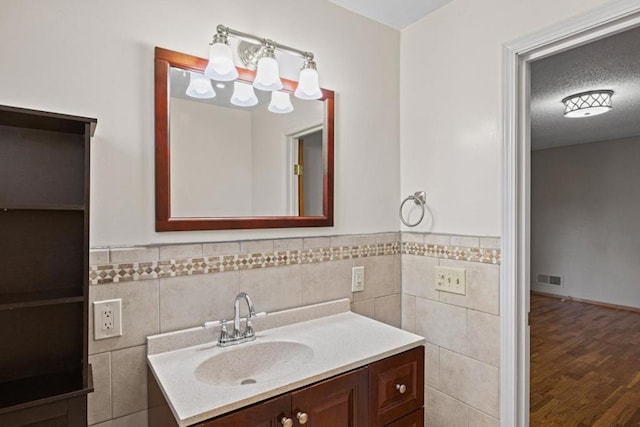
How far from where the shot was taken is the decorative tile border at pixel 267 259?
1175 mm

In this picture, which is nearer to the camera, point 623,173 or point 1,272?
point 1,272

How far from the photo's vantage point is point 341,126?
1.73 m

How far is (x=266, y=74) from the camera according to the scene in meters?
1.40

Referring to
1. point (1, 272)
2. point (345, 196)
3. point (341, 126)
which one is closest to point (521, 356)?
point (345, 196)

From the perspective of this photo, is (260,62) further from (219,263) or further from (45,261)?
(45,261)

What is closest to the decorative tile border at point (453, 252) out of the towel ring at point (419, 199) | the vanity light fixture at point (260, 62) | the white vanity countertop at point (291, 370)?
the towel ring at point (419, 199)

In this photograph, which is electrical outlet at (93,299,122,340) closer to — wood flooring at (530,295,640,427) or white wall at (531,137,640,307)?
wood flooring at (530,295,640,427)

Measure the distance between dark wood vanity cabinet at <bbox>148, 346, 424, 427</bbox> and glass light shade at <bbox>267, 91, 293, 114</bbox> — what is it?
1076mm

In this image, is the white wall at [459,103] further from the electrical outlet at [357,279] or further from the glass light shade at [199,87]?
the glass light shade at [199,87]

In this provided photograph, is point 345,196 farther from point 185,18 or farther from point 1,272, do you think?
point 1,272

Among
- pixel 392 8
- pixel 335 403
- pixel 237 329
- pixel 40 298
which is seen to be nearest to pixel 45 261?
pixel 40 298

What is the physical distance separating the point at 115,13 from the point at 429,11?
4.66ft

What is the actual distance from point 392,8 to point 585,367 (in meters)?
3.28

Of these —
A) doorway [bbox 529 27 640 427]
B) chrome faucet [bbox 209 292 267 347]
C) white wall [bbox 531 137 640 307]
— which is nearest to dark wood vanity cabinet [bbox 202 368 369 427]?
chrome faucet [bbox 209 292 267 347]
